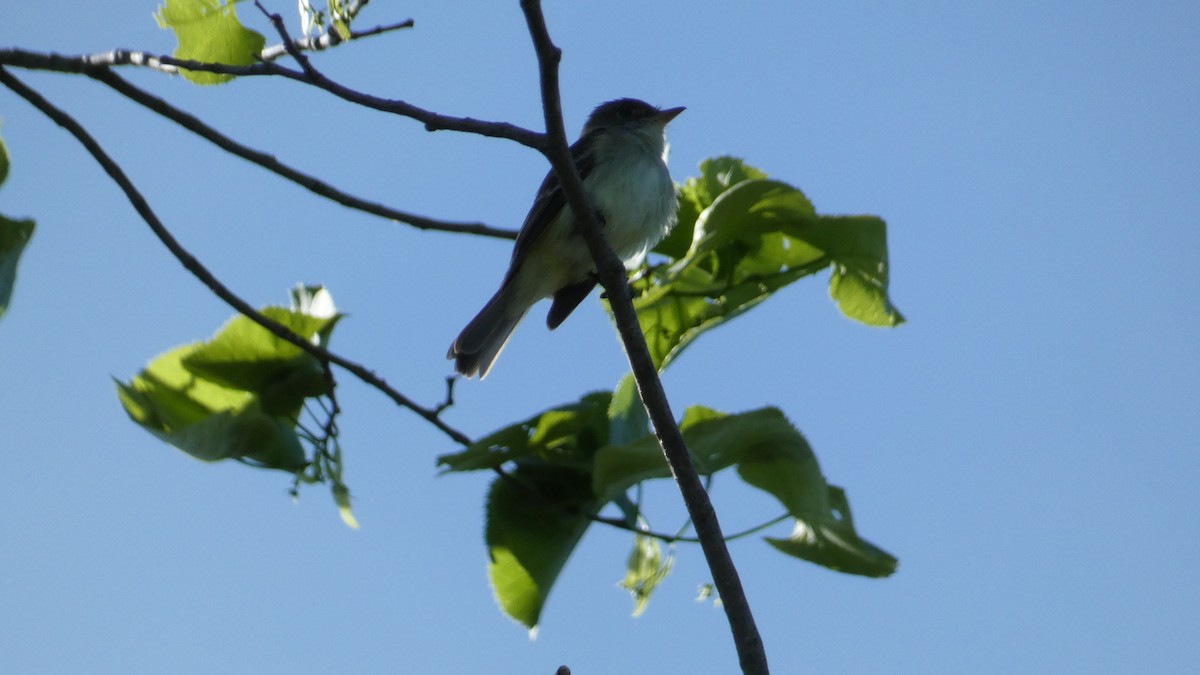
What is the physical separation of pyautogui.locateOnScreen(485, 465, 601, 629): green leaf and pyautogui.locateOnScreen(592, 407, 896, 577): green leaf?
159mm

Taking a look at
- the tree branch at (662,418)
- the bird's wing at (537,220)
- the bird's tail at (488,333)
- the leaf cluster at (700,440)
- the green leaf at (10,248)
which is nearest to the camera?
the tree branch at (662,418)

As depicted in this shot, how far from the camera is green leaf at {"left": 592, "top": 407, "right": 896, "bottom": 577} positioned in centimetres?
248

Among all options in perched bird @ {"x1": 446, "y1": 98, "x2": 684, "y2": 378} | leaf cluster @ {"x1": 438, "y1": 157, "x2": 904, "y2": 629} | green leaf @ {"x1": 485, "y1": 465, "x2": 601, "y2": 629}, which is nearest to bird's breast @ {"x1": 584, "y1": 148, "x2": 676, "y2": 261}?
perched bird @ {"x1": 446, "y1": 98, "x2": 684, "y2": 378}

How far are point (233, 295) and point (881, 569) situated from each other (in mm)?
1864

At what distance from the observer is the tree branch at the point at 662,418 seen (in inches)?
94.8

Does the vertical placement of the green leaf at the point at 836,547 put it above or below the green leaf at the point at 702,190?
below

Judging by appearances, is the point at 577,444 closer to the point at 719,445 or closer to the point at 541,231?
the point at 719,445

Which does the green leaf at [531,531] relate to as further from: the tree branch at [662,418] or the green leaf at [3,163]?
the green leaf at [3,163]

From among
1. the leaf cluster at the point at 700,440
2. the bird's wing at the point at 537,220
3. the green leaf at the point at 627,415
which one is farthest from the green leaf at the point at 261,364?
the bird's wing at the point at 537,220

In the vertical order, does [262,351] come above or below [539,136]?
below

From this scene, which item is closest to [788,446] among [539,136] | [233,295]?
[539,136]

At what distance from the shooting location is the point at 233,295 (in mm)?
3248

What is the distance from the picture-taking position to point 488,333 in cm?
546

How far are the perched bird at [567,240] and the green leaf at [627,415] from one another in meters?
2.37
